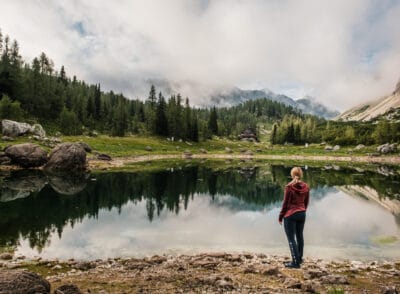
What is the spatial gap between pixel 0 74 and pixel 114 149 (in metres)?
59.1

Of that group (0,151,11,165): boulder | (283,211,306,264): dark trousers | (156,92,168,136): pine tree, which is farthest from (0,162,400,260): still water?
(156,92,168,136): pine tree

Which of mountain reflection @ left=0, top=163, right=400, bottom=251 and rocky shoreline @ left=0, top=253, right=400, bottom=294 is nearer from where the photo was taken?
rocky shoreline @ left=0, top=253, right=400, bottom=294

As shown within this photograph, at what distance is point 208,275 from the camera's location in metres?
14.4

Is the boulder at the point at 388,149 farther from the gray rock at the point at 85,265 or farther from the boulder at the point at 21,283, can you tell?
the boulder at the point at 21,283

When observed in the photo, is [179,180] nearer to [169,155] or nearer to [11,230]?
[11,230]

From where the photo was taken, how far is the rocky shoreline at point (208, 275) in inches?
485

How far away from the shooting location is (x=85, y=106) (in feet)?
505

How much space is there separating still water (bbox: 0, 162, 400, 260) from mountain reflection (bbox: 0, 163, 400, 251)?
0.34ft

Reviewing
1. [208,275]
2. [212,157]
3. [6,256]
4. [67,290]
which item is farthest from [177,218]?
[212,157]

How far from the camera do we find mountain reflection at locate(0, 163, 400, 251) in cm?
2630

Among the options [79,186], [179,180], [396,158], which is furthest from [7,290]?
[396,158]

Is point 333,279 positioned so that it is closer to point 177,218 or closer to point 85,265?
point 85,265

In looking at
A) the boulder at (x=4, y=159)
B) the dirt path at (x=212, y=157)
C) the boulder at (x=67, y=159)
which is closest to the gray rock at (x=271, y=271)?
the boulder at (x=67, y=159)

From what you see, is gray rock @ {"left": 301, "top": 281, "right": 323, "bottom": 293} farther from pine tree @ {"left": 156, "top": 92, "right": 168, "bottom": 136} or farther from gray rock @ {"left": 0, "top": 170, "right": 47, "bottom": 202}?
pine tree @ {"left": 156, "top": 92, "right": 168, "bottom": 136}
